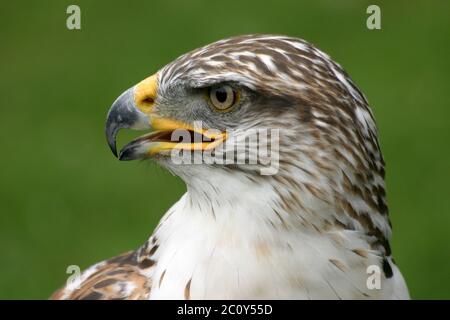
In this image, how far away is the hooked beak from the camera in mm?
3027

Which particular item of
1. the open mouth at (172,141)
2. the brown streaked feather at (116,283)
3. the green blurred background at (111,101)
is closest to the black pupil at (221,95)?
the open mouth at (172,141)

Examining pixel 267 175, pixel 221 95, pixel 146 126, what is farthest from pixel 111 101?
pixel 267 175

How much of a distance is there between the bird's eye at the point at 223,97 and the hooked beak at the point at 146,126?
111mm

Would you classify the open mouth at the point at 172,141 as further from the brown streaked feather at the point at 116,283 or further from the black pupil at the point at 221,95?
the brown streaked feather at the point at 116,283

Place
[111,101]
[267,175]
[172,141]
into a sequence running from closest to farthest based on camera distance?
[267,175] → [172,141] → [111,101]

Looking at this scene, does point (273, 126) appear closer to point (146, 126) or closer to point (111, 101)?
point (146, 126)

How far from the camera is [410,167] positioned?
6863 mm

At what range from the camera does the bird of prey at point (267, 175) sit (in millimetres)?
2883

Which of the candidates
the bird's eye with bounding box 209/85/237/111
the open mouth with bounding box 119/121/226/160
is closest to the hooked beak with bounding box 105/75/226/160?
the open mouth with bounding box 119/121/226/160

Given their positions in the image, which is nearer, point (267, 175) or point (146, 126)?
point (267, 175)

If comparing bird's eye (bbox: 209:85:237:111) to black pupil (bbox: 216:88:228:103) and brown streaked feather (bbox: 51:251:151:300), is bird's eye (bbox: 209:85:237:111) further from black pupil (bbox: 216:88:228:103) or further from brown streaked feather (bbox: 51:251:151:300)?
brown streaked feather (bbox: 51:251:151:300)

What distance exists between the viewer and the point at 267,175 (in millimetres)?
2885

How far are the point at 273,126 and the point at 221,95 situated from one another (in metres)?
0.21

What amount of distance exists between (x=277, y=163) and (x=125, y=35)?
18.6 ft
